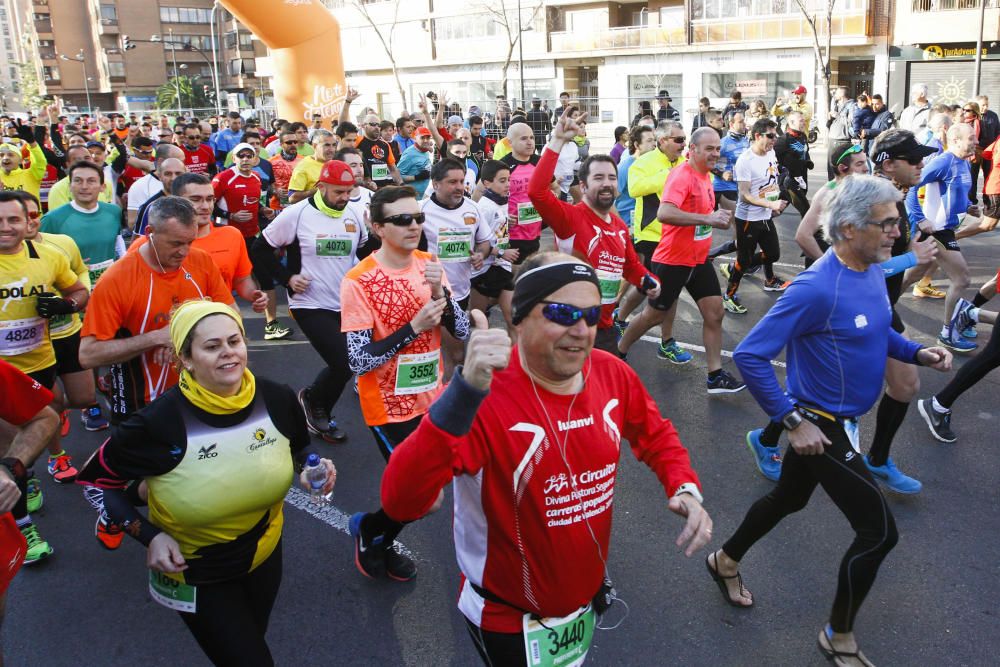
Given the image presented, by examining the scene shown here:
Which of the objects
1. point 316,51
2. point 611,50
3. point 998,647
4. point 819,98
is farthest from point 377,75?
point 998,647

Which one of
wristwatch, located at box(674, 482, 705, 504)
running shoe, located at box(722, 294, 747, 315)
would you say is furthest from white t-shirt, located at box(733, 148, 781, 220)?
wristwatch, located at box(674, 482, 705, 504)

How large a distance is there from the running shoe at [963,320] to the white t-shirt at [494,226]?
13.1ft

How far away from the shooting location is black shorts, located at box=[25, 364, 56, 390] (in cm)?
512

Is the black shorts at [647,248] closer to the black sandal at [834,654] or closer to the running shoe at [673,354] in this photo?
the running shoe at [673,354]

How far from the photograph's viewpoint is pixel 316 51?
1822 cm

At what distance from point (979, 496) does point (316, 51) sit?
55.1 feet

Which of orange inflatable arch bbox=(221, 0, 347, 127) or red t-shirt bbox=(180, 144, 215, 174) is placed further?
orange inflatable arch bbox=(221, 0, 347, 127)

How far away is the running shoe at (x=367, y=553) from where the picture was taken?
416 cm

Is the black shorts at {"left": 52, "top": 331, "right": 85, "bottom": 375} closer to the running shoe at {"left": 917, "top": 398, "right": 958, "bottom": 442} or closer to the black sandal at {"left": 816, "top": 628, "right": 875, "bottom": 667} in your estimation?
the black sandal at {"left": 816, "top": 628, "right": 875, "bottom": 667}

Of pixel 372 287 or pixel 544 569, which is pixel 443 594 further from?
pixel 544 569

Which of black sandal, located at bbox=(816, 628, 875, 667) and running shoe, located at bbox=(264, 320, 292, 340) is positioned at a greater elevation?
running shoe, located at bbox=(264, 320, 292, 340)

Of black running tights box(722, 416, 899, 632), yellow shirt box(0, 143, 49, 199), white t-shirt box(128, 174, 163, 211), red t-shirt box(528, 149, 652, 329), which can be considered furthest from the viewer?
yellow shirt box(0, 143, 49, 199)

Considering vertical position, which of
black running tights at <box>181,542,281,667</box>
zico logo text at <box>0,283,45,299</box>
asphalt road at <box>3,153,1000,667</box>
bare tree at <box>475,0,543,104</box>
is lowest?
asphalt road at <box>3,153,1000,667</box>

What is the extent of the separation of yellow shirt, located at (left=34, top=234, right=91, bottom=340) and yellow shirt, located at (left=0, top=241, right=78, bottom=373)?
118 millimetres
